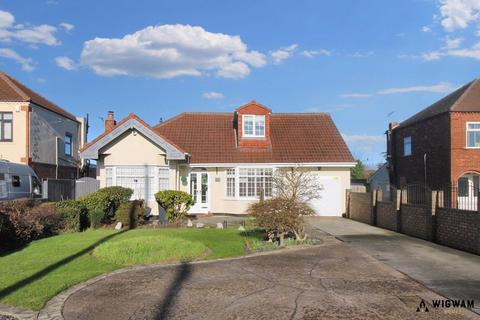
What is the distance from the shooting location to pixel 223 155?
26.4m

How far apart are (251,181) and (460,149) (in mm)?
13039

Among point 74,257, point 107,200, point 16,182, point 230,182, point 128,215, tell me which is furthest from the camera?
point 230,182

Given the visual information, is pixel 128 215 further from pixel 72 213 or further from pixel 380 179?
pixel 380 179

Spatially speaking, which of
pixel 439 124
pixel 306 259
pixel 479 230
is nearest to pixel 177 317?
pixel 306 259

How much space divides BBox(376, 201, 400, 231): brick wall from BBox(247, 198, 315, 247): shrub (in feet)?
→ 17.6

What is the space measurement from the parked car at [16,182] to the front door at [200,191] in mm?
7545

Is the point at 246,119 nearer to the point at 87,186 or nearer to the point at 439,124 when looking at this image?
the point at 87,186

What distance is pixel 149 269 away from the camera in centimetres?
1039

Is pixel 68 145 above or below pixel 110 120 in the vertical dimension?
below

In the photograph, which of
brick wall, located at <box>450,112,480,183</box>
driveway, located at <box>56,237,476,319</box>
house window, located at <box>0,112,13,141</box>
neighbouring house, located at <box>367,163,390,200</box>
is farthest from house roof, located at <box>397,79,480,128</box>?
house window, located at <box>0,112,13,141</box>

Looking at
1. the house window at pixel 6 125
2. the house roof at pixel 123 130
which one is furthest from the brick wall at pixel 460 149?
the house window at pixel 6 125

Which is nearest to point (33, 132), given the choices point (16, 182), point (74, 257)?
point (16, 182)

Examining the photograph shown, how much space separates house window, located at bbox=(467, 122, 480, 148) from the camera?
29.3 metres

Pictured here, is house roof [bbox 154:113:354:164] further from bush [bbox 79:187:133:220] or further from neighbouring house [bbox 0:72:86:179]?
neighbouring house [bbox 0:72:86:179]
